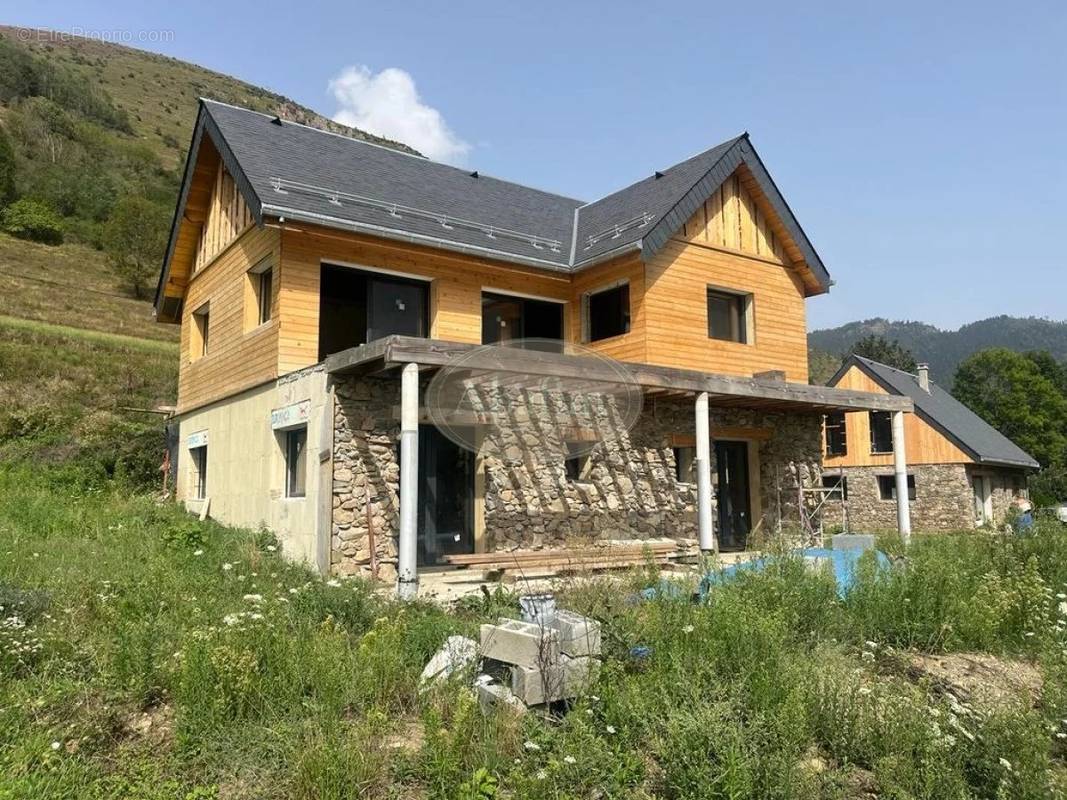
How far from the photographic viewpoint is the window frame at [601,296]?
14.2m

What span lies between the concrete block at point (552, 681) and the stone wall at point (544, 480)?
5714 mm

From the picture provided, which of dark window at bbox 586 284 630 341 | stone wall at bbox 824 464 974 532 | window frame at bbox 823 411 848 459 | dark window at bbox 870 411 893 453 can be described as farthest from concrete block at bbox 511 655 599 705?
dark window at bbox 870 411 893 453

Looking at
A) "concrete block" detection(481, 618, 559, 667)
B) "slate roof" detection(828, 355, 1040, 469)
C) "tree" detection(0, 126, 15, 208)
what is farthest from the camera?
"tree" detection(0, 126, 15, 208)

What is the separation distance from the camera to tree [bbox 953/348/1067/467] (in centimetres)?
5269

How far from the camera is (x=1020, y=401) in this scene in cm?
5491

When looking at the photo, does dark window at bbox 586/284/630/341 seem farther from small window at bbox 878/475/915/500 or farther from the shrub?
the shrub

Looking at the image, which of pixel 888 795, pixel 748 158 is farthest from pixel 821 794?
pixel 748 158

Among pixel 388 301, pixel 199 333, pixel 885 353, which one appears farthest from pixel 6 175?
pixel 885 353

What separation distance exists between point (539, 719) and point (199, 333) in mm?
13972

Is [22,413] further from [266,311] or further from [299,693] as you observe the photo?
[299,693]

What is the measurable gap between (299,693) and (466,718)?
1.19m

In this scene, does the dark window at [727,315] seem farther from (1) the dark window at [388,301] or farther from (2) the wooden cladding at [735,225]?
(1) the dark window at [388,301]

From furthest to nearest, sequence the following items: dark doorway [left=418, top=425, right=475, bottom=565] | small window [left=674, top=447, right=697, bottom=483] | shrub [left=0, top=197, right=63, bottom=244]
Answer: shrub [left=0, top=197, right=63, bottom=244] → small window [left=674, top=447, right=697, bottom=483] → dark doorway [left=418, top=425, right=475, bottom=565]

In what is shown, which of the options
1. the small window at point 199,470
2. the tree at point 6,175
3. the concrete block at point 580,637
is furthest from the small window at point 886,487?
the tree at point 6,175
